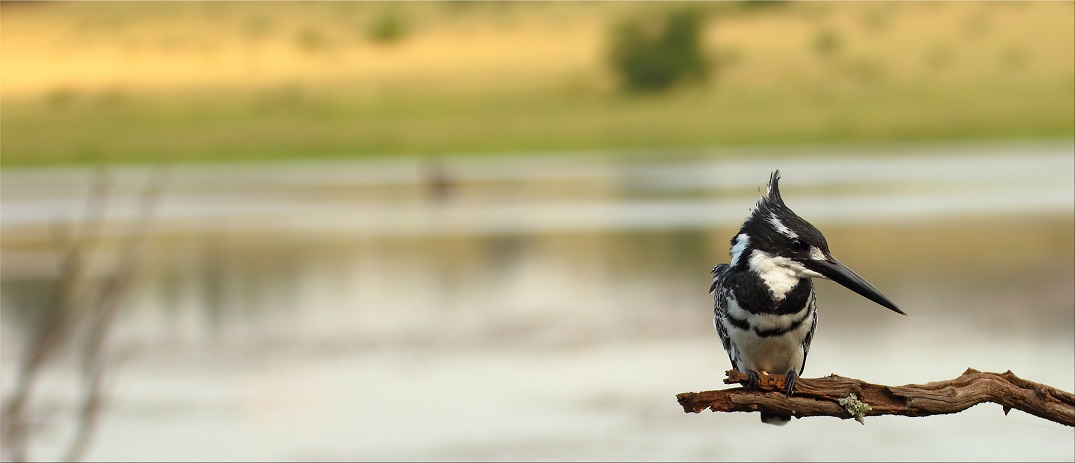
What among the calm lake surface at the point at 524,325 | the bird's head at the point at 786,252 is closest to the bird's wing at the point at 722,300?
the bird's head at the point at 786,252

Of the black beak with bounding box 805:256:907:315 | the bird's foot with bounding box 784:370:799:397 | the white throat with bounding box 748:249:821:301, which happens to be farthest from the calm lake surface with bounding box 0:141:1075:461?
the black beak with bounding box 805:256:907:315

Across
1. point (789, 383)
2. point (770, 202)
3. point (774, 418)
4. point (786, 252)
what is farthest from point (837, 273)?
point (774, 418)

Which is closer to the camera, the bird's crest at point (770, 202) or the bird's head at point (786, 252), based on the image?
the bird's head at point (786, 252)

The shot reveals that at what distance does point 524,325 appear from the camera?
45.5 feet

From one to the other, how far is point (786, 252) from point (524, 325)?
9.33 metres

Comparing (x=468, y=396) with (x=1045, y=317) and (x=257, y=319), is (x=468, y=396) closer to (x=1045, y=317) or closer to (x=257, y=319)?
(x=257, y=319)

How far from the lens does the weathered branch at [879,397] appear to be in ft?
13.5

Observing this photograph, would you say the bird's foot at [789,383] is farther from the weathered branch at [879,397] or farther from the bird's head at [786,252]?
the bird's head at [786,252]

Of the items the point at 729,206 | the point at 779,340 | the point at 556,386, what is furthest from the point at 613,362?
the point at 729,206

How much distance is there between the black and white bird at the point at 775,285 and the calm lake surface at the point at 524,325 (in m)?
2.29

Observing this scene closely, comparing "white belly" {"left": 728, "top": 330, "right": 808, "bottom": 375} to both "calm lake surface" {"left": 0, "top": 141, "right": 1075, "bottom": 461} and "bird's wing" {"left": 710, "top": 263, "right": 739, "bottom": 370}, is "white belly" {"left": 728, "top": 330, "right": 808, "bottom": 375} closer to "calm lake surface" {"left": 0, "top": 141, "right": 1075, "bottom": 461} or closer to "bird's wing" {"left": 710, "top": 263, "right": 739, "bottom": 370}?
"bird's wing" {"left": 710, "top": 263, "right": 739, "bottom": 370}

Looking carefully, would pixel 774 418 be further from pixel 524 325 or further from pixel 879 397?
pixel 524 325

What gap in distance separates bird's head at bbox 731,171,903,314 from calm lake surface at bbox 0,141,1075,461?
7.55 ft

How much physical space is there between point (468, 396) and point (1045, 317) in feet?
19.7
